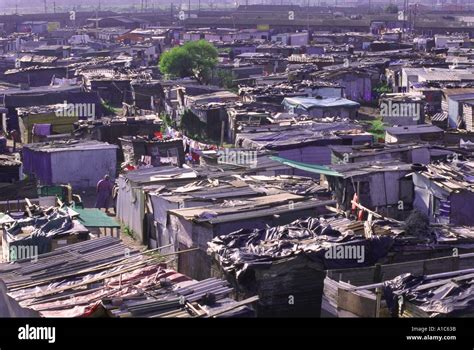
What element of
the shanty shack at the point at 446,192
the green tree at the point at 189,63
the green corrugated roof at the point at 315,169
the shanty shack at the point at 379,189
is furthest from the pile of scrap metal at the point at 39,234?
the green tree at the point at 189,63

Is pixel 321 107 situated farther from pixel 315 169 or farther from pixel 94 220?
pixel 94 220

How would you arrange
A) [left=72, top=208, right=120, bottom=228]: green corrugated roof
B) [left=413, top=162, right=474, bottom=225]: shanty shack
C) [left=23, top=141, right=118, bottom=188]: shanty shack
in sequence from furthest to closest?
[left=23, top=141, right=118, bottom=188]: shanty shack, [left=413, top=162, right=474, bottom=225]: shanty shack, [left=72, top=208, right=120, bottom=228]: green corrugated roof

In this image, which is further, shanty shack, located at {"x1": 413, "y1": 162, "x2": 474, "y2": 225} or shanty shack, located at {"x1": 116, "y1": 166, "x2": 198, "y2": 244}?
shanty shack, located at {"x1": 116, "y1": 166, "x2": 198, "y2": 244}

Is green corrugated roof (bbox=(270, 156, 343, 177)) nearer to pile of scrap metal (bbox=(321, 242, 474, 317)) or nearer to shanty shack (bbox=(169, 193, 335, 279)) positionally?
shanty shack (bbox=(169, 193, 335, 279))

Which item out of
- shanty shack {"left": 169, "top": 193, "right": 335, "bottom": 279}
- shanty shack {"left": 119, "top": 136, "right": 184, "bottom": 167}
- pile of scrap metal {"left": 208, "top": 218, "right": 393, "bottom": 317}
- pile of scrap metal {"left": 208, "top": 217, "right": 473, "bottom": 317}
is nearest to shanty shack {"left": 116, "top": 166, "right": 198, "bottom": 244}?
shanty shack {"left": 169, "top": 193, "right": 335, "bottom": 279}
